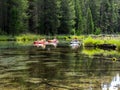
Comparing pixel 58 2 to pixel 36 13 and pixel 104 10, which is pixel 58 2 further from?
pixel 104 10

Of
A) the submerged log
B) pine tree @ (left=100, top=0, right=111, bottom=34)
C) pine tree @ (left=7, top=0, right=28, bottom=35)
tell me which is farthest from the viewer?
pine tree @ (left=100, top=0, right=111, bottom=34)

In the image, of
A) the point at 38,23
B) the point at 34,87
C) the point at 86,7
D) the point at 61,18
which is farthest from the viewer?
the point at 86,7

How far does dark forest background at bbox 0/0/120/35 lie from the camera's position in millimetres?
73875

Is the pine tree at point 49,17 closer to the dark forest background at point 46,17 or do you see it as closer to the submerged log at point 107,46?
the dark forest background at point 46,17

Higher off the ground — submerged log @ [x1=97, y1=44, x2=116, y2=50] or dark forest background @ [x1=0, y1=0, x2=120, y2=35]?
dark forest background @ [x1=0, y1=0, x2=120, y2=35]

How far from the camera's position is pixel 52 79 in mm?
16344

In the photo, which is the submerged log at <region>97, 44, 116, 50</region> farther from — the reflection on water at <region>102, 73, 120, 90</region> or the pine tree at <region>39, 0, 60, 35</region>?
the pine tree at <region>39, 0, 60, 35</region>

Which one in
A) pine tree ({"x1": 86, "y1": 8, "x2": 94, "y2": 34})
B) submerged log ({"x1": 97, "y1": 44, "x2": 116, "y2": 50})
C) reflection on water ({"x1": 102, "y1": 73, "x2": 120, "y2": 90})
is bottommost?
submerged log ({"x1": 97, "y1": 44, "x2": 116, "y2": 50})

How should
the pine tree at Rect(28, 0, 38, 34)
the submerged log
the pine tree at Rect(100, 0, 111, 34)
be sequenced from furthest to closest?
the pine tree at Rect(100, 0, 111, 34), the pine tree at Rect(28, 0, 38, 34), the submerged log

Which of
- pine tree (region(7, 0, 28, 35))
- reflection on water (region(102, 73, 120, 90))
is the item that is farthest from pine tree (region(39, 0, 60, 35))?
reflection on water (region(102, 73, 120, 90))

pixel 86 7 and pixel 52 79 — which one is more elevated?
pixel 86 7

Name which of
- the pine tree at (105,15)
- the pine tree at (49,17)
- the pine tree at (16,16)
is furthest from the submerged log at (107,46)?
the pine tree at (105,15)

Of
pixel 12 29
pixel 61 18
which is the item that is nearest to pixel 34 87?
pixel 12 29

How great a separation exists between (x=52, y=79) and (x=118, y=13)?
11654cm
